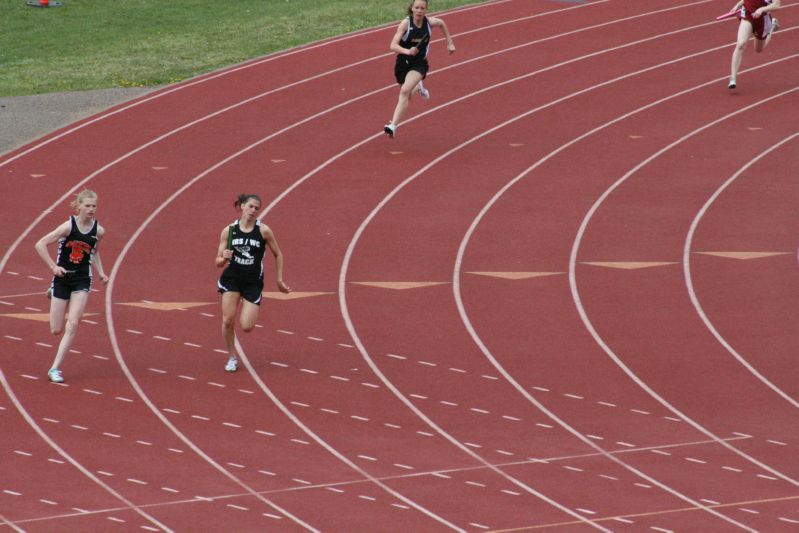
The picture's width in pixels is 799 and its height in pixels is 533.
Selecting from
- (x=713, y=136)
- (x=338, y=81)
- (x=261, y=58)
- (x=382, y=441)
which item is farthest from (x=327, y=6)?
(x=382, y=441)

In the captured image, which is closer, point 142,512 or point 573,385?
point 142,512

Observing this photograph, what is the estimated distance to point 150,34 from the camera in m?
29.4

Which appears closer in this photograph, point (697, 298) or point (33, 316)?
point (33, 316)

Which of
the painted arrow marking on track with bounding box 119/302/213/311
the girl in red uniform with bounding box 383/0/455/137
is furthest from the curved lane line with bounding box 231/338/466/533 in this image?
the girl in red uniform with bounding box 383/0/455/137

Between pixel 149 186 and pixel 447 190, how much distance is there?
338cm

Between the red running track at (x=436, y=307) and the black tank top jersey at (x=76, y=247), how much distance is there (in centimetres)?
91

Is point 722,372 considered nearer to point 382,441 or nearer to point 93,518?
point 382,441

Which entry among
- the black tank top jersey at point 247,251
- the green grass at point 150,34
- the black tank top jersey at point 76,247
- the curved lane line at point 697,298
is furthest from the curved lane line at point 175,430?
the green grass at point 150,34

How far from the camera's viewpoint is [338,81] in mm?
22875

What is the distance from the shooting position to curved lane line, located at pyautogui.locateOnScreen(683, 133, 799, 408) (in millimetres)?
11961

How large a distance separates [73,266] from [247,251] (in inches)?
50.2

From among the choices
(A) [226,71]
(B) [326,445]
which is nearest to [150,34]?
(A) [226,71]

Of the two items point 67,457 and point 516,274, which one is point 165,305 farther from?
point 67,457

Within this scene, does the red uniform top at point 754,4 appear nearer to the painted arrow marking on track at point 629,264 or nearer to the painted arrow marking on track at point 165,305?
the painted arrow marking on track at point 629,264
